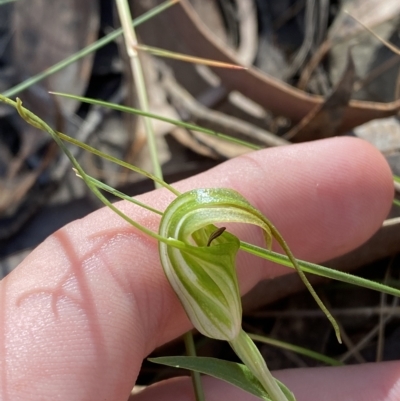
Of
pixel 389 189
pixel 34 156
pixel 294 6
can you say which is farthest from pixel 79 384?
pixel 294 6

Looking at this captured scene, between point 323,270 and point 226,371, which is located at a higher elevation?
point 323,270

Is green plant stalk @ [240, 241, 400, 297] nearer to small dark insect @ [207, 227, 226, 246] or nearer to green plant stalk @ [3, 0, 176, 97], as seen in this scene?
small dark insect @ [207, 227, 226, 246]

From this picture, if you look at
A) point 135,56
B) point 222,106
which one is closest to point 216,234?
point 135,56

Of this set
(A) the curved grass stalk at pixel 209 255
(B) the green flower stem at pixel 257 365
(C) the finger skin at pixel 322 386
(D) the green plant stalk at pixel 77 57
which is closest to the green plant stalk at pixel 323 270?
(A) the curved grass stalk at pixel 209 255

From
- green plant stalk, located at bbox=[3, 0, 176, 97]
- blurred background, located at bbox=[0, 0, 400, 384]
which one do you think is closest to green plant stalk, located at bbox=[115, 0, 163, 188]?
green plant stalk, located at bbox=[3, 0, 176, 97]

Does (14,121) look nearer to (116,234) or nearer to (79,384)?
(116,234)

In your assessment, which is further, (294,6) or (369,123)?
(294,6)

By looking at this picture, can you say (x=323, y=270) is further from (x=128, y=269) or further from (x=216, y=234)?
(x=128, y=269)
